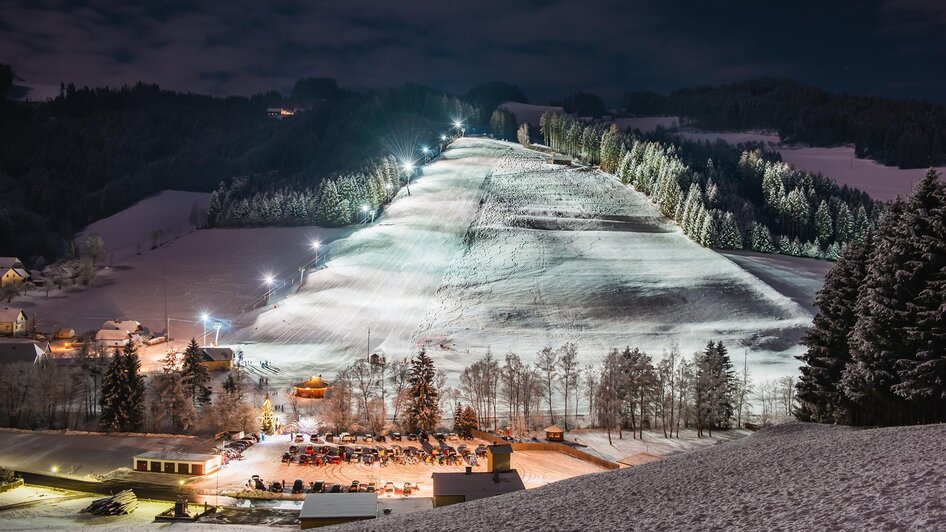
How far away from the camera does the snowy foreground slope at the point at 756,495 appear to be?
32.9 feet

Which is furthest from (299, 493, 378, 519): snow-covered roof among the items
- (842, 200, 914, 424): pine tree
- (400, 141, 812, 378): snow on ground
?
(400, 141, 812, 378): snow on ground

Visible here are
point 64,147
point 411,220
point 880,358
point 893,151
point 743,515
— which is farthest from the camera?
point 64,147

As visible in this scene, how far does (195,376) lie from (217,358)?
21.8 feet

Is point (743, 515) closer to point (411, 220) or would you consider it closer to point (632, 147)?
point (411, 220)

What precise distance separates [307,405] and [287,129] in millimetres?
160548

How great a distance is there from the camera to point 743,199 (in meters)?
94.0

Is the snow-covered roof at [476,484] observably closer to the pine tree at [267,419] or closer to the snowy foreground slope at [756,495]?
the snowy foreground slope at [756,495]

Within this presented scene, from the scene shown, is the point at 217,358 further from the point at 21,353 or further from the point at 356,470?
the point at 356,470

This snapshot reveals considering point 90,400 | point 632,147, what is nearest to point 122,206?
point 632,147

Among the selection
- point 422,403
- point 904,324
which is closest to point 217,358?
point 422,403

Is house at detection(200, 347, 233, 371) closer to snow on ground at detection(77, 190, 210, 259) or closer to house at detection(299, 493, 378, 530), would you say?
house at detection(299, 493, 378, 530)

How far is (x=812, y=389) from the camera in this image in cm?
2714

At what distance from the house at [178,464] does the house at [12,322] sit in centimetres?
3786

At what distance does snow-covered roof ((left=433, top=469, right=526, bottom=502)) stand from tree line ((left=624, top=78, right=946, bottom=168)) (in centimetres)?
10875
